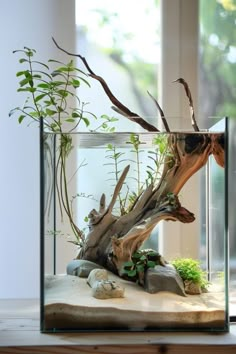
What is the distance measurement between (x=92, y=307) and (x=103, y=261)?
4.9 inches

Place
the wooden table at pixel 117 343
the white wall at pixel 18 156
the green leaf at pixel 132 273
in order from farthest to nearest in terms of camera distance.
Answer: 1. the white wall at pixel 18 156
2. the green leaf at pixel 132 273
3. the wooden table at pixel 117 343

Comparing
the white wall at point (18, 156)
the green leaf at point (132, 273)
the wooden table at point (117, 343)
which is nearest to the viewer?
the wooden table at point (117, 343)

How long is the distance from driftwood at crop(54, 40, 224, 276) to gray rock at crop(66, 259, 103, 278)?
17mm

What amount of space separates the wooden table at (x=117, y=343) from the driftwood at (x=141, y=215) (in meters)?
0.14

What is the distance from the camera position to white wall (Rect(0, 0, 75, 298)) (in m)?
1.11

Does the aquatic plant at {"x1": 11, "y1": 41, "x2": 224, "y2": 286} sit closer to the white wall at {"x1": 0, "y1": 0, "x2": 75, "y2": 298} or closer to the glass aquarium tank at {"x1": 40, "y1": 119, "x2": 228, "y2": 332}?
the glass aquarium tank at {"x1": 40, "y1": 119, "x2": 228, "y2": 332}

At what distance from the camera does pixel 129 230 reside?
884mm

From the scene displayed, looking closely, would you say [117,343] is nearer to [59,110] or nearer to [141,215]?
[141,215]

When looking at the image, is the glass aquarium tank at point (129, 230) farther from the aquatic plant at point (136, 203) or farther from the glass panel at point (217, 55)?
the glass panel at point (217, 55)

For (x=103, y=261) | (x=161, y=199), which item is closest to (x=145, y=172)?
(x=161, y=199)

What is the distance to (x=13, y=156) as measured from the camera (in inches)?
43.8

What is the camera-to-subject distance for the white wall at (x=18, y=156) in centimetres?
111

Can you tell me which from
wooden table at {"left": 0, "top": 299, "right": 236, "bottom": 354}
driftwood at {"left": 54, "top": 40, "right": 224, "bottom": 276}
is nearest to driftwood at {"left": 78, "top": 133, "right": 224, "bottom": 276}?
driftwood at {"left": 54, "top": 40, "right": 224, "bottom": 276}

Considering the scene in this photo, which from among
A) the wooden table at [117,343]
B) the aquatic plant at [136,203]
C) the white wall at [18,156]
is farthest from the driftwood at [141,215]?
Result: the white wall at [18,156]
